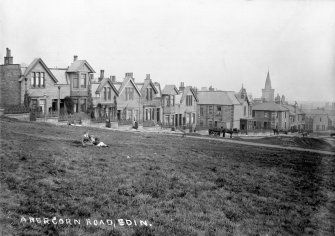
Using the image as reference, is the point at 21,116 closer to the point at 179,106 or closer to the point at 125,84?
the point at 125,84

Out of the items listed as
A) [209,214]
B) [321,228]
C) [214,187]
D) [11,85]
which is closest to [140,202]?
[209,214]

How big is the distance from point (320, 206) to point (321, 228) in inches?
79.6

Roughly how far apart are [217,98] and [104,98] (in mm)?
26152

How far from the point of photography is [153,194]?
424 inches

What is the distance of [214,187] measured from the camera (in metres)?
12.4

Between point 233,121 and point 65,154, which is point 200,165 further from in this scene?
point 233,121

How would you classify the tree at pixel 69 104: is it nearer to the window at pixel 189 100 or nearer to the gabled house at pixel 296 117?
the window at pixel 189 100

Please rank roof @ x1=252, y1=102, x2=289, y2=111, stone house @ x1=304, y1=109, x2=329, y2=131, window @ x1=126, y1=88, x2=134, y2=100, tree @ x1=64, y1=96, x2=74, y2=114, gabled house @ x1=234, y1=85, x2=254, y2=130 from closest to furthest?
tree @ x1=64, y1=96, x2=74, y2=114 < window @ x1=126, y1=88, x2=134, y2=100 < gabled house @ x1=234, y1=85, x2=254, y2=130 < roof @ x1=252, y1=102, x2=289, y2=111 < stone house @ x1=304, y1=109, x2=329, y2=131

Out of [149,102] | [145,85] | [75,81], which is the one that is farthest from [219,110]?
[75,81]

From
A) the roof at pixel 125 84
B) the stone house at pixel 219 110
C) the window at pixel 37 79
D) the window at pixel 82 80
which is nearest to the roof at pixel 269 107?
the stone house at pixel 219 110

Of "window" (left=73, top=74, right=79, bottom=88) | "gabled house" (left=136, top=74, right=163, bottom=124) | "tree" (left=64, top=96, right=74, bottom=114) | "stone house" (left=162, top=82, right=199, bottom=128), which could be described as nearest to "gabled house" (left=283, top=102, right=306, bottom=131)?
"stone house" (left=162, top=82, right=199, bottom=128)


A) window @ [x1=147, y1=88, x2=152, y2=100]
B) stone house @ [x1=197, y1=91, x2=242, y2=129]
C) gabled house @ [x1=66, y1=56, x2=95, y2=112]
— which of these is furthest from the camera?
stone house @ [x1=197, y1=91, x2=242, y2=129]

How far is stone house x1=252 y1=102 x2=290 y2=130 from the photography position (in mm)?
75806

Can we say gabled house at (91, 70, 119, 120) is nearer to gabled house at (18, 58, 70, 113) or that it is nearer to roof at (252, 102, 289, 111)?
gabled house at (18, 58, 70, 113)
